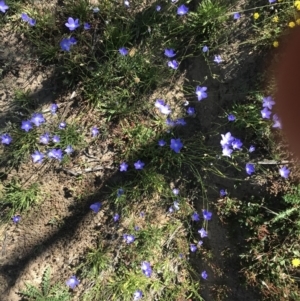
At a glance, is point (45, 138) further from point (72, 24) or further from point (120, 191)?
point (72, 24)

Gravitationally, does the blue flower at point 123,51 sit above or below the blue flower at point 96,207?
above

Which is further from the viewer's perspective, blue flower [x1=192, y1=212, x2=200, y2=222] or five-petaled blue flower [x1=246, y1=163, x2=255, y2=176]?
blue flower [x1=192, y1=212, x2=200, y2=222]

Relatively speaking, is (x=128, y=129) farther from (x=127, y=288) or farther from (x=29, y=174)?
(x=127, y=288)

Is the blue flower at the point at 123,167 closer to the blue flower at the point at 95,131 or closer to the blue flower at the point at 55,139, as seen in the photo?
the blue flower at the point at 95,131

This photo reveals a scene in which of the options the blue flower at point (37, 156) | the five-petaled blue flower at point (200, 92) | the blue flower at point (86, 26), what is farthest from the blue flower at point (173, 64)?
the blue flower at point (37, 156)

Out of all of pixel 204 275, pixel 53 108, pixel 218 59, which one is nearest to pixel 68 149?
pixel 53 108

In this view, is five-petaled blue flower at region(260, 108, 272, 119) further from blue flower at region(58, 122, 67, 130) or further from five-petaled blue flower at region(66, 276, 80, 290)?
five-petaled blue flower at region(66, 276, 80, 290)

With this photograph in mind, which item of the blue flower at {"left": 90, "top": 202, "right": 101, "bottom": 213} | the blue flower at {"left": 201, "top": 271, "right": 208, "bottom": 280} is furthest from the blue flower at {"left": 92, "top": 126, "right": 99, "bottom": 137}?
the blue flower at {"left": 201, "top": 271, "right": 208, "bottom": 280}

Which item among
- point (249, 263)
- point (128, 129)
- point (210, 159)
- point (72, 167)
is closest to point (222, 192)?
point (210, 159)
